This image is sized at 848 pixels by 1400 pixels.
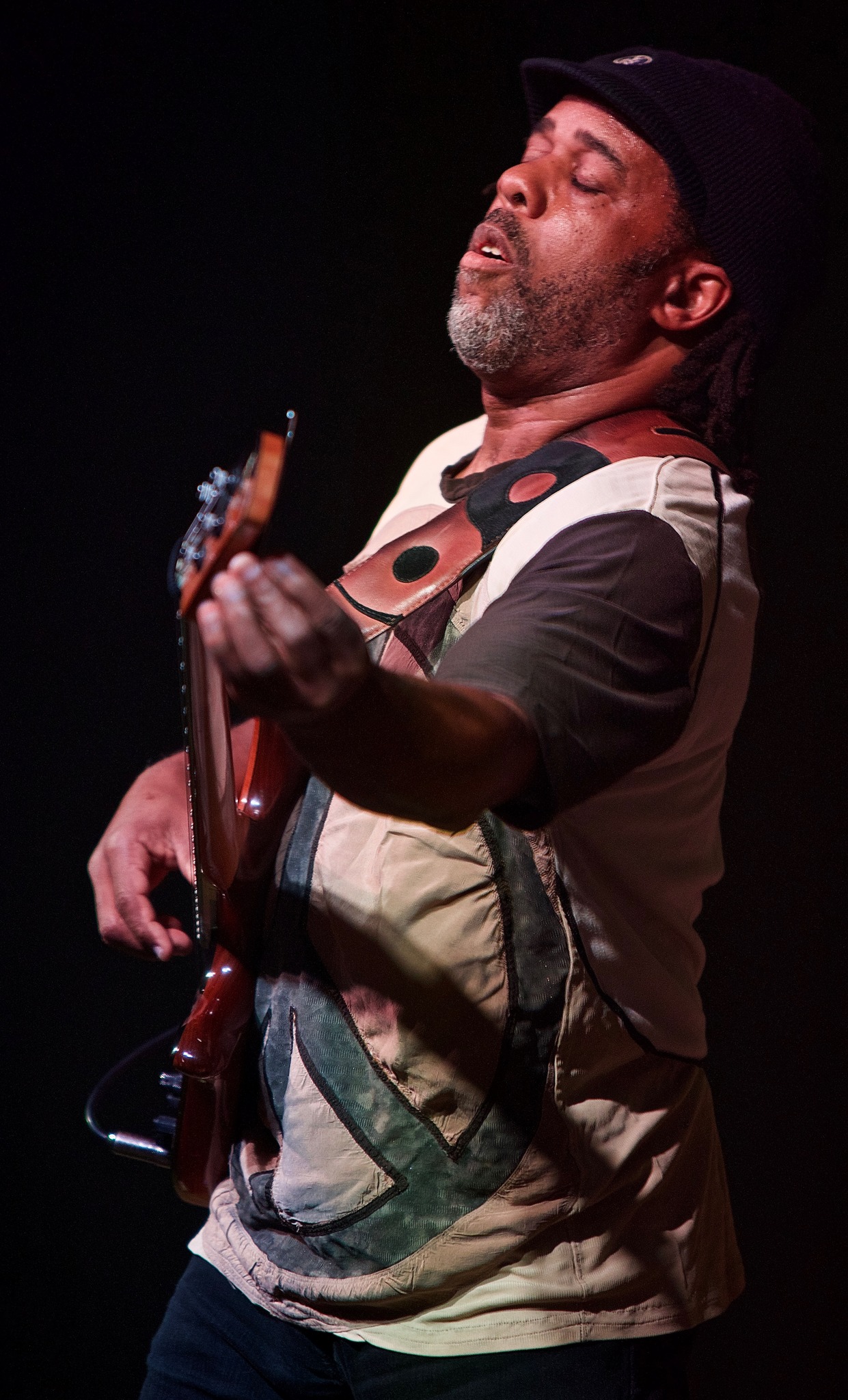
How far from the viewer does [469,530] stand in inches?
35.0

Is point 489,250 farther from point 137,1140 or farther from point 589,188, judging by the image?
point 137,1140

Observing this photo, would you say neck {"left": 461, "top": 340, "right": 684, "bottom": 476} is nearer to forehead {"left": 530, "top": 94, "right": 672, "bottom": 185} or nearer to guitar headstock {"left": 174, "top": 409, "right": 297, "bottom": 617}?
→ forehead {"left": 530, "top": 94, "right": 672, "bottom": 185}

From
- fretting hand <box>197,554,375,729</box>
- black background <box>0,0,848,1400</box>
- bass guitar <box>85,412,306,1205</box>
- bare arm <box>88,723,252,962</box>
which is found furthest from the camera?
black background <box>0,0,848,1400</box>

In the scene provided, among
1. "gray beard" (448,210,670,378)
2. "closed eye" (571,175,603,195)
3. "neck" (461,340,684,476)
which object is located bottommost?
"neck" (461,340,684,476)

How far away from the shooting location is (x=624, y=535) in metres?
0.72

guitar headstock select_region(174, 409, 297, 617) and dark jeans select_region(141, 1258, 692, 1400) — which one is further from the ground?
guitar headstock select_region(174, 409, 297, 617)

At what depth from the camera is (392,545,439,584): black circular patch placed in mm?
885

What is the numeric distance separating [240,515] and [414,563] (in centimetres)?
38

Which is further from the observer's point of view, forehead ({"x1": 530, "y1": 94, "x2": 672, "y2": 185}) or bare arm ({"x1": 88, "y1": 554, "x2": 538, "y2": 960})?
forehead ({"x1": 530, "y1": 94, "x2": 672, "y2": 185})

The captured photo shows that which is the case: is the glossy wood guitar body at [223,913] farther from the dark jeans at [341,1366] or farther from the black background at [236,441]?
the black background at [236,441]

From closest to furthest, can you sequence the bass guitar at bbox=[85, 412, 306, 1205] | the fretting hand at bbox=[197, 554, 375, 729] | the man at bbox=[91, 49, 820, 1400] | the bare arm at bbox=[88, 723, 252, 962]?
the fretting hand at bbox=[197, 554, 375, 729] < the man at bbox=[91, 49, 820, 1400] < the bass guitar at bbox=[85, 412, 306, 1205] < the bare arm at bbox=[88, 723, 252, 962]

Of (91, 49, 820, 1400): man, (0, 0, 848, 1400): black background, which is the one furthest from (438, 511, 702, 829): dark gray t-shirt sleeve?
(0, 0, 848, 1400): black background

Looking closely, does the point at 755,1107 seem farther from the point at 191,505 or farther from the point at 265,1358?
the point at 191,505

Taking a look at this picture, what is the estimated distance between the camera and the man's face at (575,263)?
3.40ft
